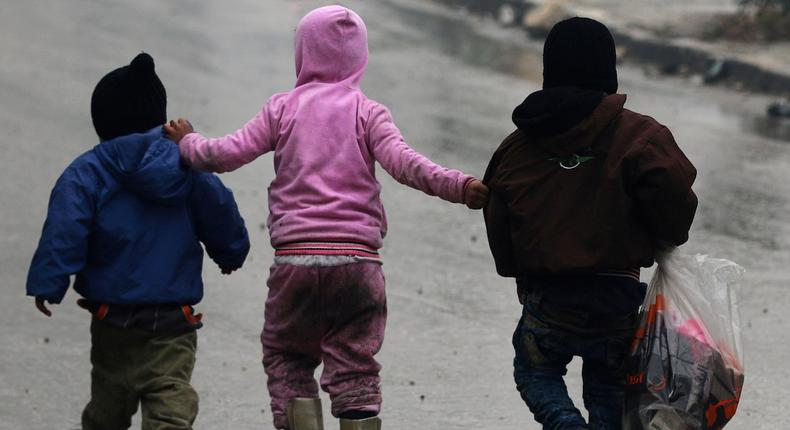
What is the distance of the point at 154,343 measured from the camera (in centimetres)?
425

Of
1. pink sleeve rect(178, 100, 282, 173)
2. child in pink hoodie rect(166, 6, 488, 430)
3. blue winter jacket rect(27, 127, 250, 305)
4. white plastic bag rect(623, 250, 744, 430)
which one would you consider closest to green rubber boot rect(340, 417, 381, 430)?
child in pink hoodie rect(166, 6, 488, 430)

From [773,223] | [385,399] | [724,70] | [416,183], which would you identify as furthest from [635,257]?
[724,70]

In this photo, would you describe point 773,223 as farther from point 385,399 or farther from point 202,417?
point 202,417

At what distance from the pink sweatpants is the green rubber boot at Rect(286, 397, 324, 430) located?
0.09ft

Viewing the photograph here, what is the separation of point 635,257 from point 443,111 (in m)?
7.50

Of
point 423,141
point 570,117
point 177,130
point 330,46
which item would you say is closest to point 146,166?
point 177,130

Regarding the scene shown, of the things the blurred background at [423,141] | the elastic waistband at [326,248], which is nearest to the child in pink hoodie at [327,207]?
the elastic waistband at [326,248]

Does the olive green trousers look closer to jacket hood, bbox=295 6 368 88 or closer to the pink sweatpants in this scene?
the pink sweatpants

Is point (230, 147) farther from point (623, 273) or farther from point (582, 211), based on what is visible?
point (623, 273)

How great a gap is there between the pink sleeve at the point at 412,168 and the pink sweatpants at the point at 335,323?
0.29 meters

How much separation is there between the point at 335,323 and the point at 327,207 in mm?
353

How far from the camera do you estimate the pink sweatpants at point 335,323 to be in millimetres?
4137

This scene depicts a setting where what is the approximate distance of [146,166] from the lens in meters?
4.17

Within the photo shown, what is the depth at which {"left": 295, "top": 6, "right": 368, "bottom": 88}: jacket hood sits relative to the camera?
426cm
